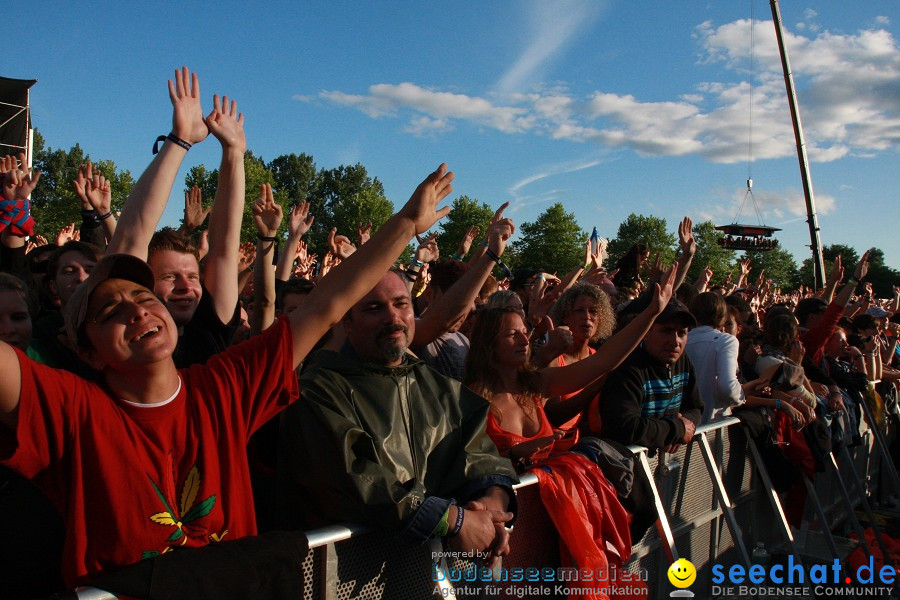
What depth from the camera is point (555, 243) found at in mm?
61969

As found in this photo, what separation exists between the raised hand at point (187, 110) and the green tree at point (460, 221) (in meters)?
59.3

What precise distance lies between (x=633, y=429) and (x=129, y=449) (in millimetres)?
2638

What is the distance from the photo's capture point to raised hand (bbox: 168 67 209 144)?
280 cm

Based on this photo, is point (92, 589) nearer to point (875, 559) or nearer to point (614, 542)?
point (614, 542)

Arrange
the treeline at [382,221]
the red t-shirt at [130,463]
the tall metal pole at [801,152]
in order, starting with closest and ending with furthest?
1. the red t-shirt at [130,463]
2. the tall metal pole at [801,152]
3. the treeline at [382,221]

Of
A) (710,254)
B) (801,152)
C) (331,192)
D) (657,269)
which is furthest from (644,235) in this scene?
(657,269)

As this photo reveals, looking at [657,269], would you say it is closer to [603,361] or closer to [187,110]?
[603,361]

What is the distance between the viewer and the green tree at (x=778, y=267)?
286 ft

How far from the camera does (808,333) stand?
732 cm

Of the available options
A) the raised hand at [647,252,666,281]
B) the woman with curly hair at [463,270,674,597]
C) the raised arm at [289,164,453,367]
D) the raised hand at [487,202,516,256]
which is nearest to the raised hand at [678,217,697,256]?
the raised hand at [647,252,666,281]

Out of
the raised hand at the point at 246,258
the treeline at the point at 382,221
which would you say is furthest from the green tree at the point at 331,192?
the raised hand at the point at 246,258

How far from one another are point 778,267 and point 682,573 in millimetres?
95473

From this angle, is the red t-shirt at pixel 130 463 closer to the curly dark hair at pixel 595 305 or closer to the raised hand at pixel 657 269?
the curly dark hair at pixel 595 305

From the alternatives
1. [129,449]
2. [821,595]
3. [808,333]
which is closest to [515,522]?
[129,449]
